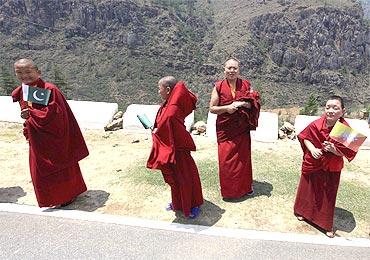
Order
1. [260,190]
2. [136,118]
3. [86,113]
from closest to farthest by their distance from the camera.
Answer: [260,190], [136,118], [86,113]

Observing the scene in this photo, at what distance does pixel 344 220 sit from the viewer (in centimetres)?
476

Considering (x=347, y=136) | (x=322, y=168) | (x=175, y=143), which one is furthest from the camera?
(x=175, y=143)

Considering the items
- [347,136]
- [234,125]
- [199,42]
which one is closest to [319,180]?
[347,136]

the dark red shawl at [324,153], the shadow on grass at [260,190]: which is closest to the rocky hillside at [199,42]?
the shadow on grass at [260,190]

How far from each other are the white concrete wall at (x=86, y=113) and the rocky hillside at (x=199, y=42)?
7705 cm

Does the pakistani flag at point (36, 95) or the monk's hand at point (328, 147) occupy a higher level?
the pakistani flag at point (36, 95)

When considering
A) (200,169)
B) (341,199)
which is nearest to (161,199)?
(200,169)

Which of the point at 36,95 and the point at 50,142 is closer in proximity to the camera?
the point at 36,95

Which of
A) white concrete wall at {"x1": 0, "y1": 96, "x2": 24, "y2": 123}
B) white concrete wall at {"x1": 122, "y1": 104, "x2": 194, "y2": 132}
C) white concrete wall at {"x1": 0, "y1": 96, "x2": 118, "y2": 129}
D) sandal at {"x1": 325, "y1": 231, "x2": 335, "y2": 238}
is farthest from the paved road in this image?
white concrete wall at {"x1": 0, "y1": 96, "x2": 24, "y2": 123}

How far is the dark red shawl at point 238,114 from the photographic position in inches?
194

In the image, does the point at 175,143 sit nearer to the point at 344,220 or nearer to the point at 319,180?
the point at 319,180

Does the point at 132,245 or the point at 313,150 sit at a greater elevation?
the point at 313,150

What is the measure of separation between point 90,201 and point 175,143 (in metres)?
1.56

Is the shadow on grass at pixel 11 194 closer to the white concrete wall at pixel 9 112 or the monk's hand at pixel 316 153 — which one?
the white concrete wall at pixel 9 112
